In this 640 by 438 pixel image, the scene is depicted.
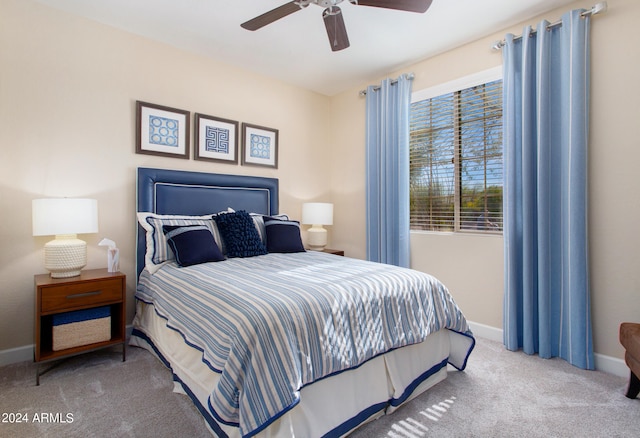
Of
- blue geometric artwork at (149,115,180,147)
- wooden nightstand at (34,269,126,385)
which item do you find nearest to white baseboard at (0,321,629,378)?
wooden nightstand at (34,269,126,385)

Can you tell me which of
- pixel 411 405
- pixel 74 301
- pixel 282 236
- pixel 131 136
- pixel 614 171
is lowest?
pixel 411 405

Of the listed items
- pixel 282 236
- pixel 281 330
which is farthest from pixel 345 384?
pixel 282 236

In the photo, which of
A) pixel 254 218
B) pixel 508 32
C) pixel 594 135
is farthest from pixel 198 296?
pixel 508 32

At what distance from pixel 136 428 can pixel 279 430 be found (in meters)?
0.87

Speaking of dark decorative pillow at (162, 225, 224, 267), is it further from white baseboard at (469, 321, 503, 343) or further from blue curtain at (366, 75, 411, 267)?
white baseboard at (469, 321, 503, 343)

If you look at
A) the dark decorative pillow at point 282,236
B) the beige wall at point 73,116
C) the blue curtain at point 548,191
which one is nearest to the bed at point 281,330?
the dark decorative pillow at point 282,236

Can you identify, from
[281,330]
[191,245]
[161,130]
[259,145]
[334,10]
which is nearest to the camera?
[281,330]

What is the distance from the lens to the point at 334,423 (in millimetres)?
1601

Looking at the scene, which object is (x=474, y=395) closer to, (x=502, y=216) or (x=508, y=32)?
(x=502, y=216)

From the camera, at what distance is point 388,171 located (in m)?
3.70

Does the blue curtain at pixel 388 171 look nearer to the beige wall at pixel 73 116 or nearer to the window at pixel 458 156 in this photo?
the window at pixel 458 156

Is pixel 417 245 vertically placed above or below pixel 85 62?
below

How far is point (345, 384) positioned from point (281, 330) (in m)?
0.51

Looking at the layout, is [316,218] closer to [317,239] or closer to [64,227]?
[317,239]
